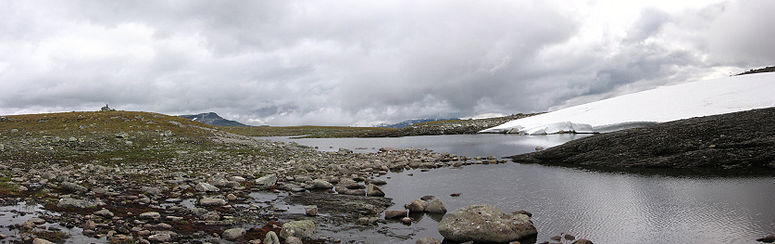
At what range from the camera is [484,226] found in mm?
12320

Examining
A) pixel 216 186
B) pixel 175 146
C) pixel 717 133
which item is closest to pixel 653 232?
pixel 216 186

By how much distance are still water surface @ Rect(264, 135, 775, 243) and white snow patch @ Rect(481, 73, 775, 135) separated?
41070 millimetres

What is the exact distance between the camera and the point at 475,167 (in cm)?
3181

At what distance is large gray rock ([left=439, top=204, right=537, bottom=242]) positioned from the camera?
39.9 ft

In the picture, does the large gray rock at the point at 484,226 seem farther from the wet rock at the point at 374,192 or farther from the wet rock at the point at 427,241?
the wet rock at the point at 374,192

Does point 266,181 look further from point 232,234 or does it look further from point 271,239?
point 271,239

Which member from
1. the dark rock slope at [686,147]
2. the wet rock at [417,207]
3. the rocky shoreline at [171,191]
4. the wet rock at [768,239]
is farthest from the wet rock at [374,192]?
the dark rock slope at [686,147]

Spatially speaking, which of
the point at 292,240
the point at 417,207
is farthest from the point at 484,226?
the point at 292,240

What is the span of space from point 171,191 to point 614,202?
2036 centimetres

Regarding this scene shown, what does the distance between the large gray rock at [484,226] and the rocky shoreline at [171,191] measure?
329 cm

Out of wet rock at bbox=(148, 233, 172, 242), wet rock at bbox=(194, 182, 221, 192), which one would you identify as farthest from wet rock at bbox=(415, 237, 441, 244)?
wet rock at bbox=(194, 182, 221, 192)

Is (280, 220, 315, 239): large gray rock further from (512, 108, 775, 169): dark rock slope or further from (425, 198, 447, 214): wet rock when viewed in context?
(512, 108, 775, 169): dark rock slope

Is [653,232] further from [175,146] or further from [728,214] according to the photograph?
[175,146]

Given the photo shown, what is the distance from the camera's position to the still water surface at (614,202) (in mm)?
12727
